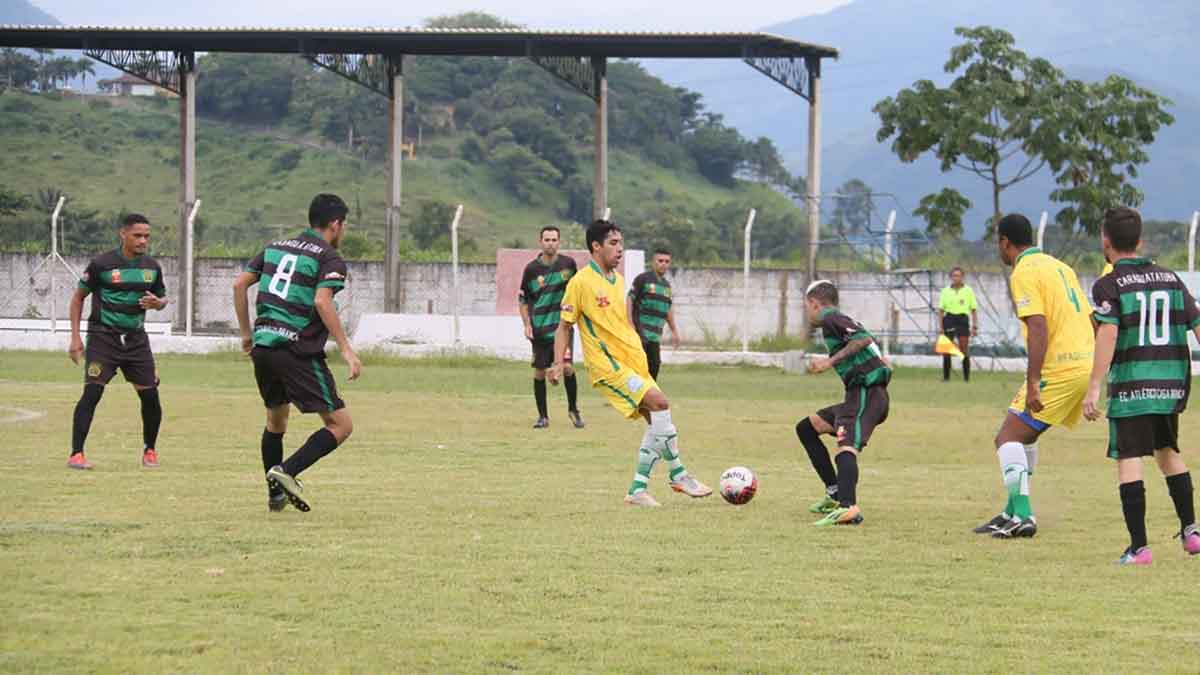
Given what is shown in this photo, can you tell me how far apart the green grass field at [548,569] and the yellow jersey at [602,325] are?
0.87m

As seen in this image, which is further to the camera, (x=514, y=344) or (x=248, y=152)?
(x=248, y=152)

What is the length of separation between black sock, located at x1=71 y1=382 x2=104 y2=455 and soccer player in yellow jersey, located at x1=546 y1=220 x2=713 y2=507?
3712mm

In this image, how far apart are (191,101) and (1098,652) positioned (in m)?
36.2

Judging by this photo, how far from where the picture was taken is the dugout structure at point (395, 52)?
1512 inches

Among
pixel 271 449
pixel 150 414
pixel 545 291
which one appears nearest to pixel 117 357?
pixel 150 414

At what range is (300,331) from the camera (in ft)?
31.9

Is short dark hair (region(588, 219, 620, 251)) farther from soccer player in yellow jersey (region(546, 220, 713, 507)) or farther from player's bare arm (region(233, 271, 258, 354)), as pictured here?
player's bare arm (region(233, 271, 258, 354))

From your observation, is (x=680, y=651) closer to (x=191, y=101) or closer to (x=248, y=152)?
(x=191, y=101)

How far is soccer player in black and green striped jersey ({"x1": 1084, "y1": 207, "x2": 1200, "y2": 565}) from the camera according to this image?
8539mm

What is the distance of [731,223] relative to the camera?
71750 mm

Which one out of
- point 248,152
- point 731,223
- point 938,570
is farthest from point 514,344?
point 248,152

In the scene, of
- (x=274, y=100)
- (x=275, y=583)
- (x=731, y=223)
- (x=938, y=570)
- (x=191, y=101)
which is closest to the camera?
(x=275, y=583)

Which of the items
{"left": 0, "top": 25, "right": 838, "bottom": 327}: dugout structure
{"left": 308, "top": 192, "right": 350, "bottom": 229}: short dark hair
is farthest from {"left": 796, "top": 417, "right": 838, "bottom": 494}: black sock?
{"left": 0, "top": 25, "right": 838, "bottom": 327}: dugout structure

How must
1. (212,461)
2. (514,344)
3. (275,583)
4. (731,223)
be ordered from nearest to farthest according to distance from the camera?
1. (275,583)
2. (212,461)
3. (514,344)
4. (731,223)
